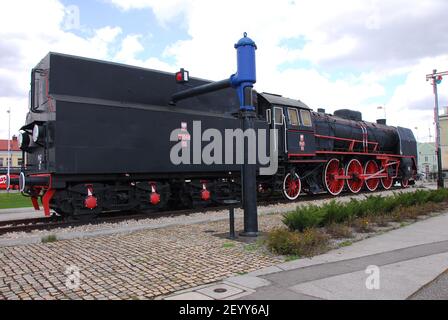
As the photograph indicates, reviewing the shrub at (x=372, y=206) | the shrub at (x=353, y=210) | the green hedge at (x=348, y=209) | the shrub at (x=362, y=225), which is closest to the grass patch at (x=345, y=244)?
the green hedge at (x=348, y=209)

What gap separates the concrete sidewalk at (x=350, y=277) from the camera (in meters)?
4.28

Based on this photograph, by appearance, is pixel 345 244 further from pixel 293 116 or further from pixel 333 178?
pixel 333 178

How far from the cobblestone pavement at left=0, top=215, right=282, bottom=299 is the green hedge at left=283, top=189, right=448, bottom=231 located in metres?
1.20

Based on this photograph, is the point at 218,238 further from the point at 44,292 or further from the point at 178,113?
the point at 178,113

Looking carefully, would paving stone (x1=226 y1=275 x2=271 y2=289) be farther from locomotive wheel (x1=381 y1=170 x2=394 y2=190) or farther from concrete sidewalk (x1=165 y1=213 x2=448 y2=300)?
locomotive wheel (x1=381 y1=170 x2=394 y2=190)

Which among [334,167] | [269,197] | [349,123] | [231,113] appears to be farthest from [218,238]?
[349,123]

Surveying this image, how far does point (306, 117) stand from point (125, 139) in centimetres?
771

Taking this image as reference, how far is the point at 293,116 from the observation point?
14.5 meters

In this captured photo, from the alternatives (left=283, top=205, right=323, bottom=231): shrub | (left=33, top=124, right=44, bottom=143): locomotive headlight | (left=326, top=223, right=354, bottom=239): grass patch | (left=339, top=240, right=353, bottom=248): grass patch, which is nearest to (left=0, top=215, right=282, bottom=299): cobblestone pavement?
(left=283, top=205, right=323, bottom=231): shrub

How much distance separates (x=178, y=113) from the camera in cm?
1102

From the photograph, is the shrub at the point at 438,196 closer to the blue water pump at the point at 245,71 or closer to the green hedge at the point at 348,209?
the green hedge at the point at 348,209

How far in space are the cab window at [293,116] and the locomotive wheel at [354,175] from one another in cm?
412

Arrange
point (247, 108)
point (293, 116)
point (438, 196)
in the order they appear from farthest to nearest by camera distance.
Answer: point (293, 116) < point (438, 196) < point (247, 108)

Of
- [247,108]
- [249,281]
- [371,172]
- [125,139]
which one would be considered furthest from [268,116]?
[249,281]
